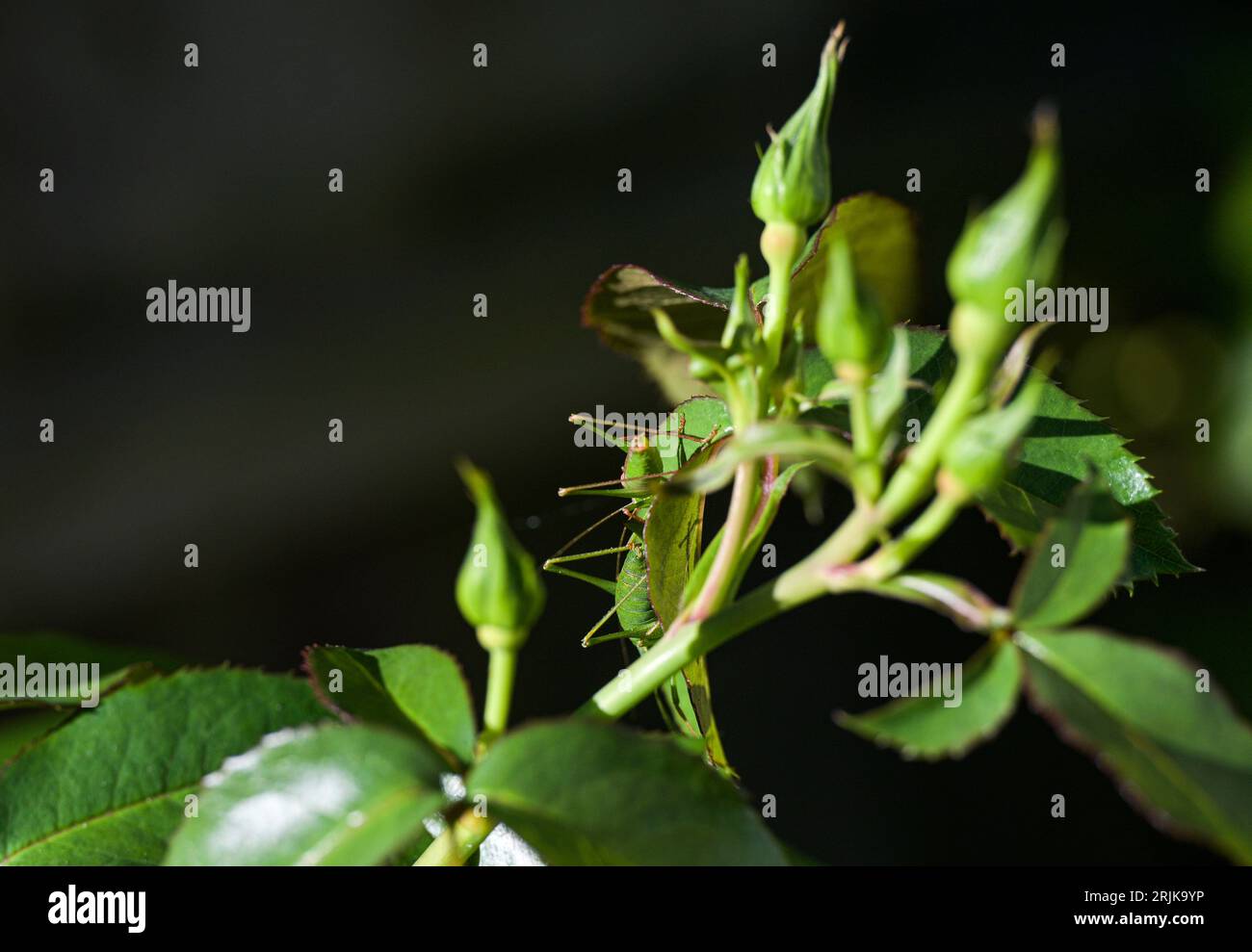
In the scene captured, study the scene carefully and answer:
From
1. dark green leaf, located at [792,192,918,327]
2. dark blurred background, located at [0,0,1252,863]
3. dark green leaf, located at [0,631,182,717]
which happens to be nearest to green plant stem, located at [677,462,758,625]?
dark green leaf, located at [792,192,918,327]

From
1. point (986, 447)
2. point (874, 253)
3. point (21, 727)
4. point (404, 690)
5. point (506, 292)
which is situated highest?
point (506, 292)

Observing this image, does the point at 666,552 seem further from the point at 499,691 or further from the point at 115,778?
the point at 115,778

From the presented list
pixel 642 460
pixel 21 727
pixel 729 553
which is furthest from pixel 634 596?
pixel 21 727

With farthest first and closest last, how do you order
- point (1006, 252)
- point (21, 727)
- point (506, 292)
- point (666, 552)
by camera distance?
1. point (506, 292)
2. point (21, 727)
3. point (666, 552)
4. point (1006, 252)

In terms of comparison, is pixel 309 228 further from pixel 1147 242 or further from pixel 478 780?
pixel 478 780

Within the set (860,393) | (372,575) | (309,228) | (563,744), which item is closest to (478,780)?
(563,744)

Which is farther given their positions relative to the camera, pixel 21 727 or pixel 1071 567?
pixel 21 727
